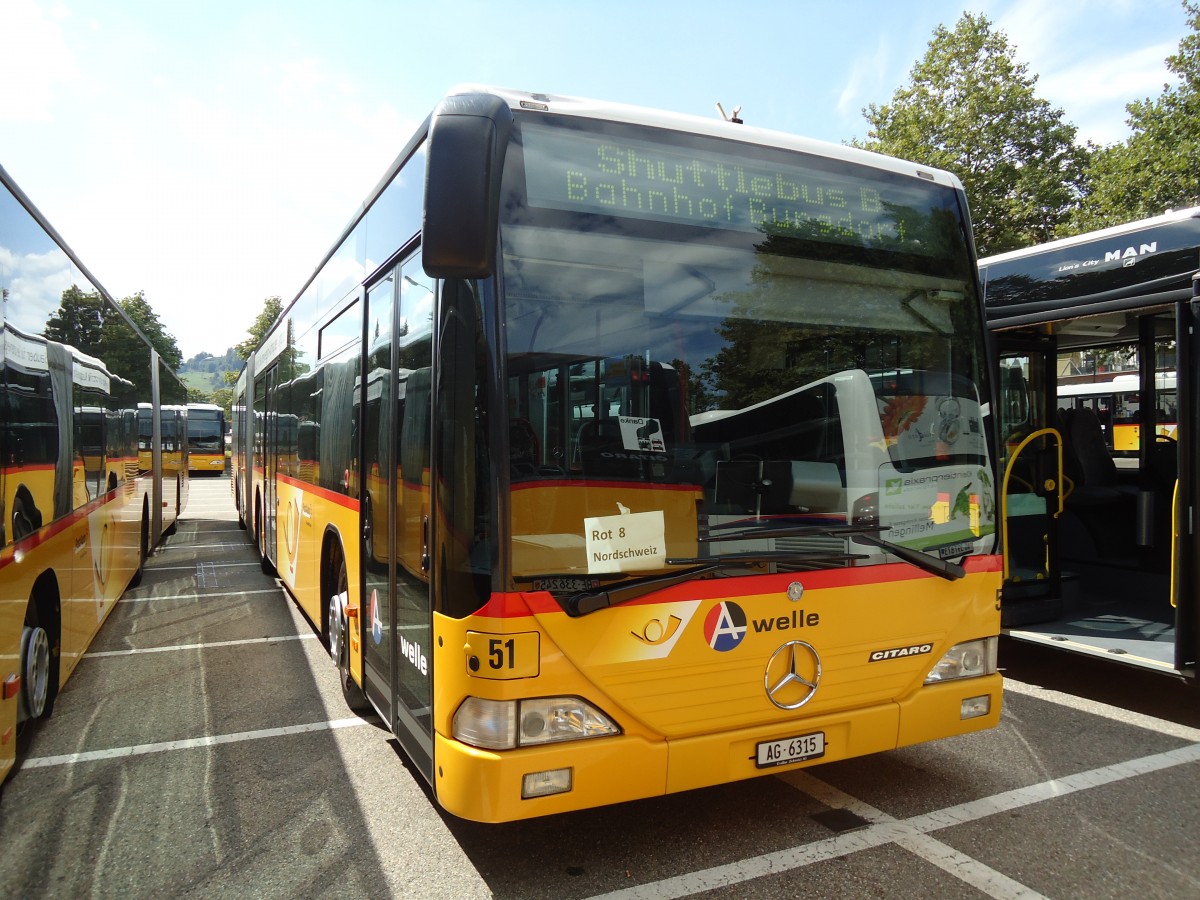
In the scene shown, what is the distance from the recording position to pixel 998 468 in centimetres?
402

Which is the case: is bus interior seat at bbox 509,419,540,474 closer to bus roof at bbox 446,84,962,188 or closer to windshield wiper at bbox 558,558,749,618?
windshield wiper at bbox 558,558,749,618

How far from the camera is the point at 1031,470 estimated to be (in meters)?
6.69

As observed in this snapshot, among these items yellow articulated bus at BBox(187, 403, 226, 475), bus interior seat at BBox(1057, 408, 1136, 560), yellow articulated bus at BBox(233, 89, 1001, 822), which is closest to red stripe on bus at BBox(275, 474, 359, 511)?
yellow articulated bus at BBox(233, 89, 1001, 822)

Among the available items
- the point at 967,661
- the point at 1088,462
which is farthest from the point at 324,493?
the point at 1088,462

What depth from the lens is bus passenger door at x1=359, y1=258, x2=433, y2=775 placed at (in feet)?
11.5

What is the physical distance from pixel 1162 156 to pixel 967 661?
1873cm

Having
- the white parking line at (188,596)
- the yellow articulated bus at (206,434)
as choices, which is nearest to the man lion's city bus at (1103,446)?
→ the white parking line at (188,596)

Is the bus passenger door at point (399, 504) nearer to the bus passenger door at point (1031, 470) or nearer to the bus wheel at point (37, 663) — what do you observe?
the bus wheel at point (37, 663)

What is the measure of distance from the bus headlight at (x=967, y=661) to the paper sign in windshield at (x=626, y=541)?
1573mm

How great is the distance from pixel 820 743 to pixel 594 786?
104 centimetres

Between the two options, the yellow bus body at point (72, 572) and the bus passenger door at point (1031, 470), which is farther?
the bus passenger door at point (1031, 470)

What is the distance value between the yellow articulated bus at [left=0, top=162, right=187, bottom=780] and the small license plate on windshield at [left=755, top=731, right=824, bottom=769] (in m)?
3.53

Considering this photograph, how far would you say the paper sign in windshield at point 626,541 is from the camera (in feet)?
10.1

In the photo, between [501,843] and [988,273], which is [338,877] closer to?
[501,843]
